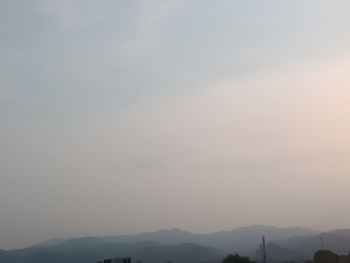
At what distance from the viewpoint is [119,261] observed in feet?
356

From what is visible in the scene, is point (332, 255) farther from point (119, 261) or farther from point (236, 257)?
point (119, 261)

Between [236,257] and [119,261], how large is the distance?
3247 centimetres

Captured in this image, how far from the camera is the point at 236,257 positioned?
80.2 m

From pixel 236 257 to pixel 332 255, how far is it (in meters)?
10.5

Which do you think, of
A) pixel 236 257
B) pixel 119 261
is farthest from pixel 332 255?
pixel 119 261

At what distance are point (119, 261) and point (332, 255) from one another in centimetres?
3851

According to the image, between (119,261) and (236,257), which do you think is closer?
(236,257)

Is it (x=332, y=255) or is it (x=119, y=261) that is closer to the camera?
(x=332, y=255)
